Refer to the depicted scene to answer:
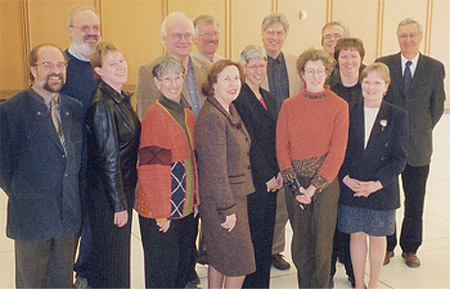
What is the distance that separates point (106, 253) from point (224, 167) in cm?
80

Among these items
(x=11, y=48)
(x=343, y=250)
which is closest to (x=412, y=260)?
(x=343, y=250)

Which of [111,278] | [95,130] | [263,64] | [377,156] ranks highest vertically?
[263,64]

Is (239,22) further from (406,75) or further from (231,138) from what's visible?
(231,138)

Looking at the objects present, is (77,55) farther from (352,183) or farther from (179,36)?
(352,183)

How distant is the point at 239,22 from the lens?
10.6m

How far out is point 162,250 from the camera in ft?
8.86

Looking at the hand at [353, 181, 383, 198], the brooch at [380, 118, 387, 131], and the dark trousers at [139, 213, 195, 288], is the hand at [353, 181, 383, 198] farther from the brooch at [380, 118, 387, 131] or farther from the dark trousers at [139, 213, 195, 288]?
the dark trousers at [139, 213, 195, 288]

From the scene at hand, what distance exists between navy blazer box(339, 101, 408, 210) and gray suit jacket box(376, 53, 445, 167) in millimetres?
728

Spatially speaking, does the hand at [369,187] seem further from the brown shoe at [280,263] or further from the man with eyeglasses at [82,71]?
the man with eyeglasses at [82,71]

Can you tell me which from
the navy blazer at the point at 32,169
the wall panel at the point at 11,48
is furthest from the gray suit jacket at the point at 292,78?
the wall panel at the point at 11,48

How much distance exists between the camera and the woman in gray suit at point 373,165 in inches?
120

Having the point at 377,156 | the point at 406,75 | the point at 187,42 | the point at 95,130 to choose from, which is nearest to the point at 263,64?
the point at 187,42

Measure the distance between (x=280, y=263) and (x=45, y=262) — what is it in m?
1.81

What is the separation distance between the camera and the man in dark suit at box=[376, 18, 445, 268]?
3.77 metres
